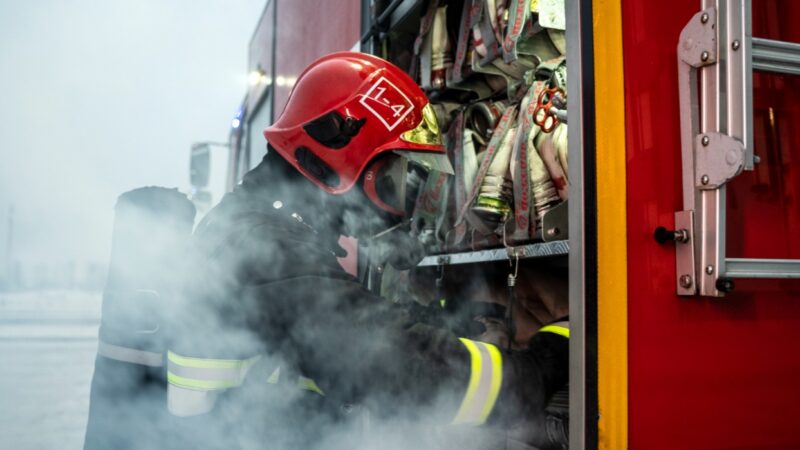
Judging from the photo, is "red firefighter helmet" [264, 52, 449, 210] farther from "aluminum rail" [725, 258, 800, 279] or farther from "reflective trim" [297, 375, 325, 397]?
"aluminum rail" [725, 258, 800, 279]

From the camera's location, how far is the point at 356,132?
177 cm

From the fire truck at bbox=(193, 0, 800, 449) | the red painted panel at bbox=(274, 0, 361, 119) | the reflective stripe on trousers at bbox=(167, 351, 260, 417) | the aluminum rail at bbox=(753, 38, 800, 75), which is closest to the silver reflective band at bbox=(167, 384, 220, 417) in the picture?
the reflective stripe on trousers at bbox=(167, 351, 260, 417)

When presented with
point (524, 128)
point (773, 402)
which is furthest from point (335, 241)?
point (773, 402)

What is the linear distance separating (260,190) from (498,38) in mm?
1019

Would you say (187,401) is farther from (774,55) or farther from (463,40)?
(463,40)

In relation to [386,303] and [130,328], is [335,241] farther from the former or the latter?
[130,328]

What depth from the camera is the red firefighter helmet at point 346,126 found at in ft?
5.82

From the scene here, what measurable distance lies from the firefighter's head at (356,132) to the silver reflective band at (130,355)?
0.64 meters

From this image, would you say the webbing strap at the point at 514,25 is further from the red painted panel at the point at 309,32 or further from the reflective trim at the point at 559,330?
the red painted panel at the point at 309,32

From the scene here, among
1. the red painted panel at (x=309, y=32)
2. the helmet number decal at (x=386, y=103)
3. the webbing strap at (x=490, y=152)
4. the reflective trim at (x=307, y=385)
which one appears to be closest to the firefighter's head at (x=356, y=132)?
the helmet number decal at (x=386, y=103)

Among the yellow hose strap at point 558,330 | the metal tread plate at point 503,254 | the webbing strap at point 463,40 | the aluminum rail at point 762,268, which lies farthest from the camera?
the webbing strap at point 463,40

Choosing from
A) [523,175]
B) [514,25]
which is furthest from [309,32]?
[523,175]

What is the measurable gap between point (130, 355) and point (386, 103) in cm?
98

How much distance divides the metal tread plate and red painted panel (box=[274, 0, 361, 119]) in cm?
130
